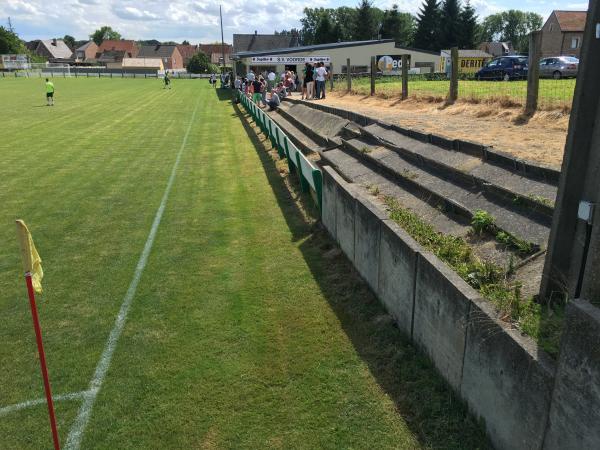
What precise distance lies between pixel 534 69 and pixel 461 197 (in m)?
5.00

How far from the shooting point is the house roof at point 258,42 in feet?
299

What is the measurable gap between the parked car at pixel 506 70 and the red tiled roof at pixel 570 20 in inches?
1416

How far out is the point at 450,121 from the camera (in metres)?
11.6

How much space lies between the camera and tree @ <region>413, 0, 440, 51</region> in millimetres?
74750

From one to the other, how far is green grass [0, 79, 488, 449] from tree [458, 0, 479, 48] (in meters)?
70.2

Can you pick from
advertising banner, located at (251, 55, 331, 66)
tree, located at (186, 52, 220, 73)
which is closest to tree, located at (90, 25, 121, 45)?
tree, located at (186, 52, 220, 73)

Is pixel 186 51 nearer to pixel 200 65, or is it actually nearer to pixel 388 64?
pixel 200 65

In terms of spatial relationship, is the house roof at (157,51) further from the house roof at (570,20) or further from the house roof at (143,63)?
the house roof at (570,20)

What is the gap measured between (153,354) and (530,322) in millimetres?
3623

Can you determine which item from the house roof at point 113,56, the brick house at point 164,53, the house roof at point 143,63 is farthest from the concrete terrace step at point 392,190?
the house roof at point 113,56

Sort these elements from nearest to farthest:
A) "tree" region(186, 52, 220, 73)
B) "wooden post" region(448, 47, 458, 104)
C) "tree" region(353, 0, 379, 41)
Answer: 1. "wooden post" region(448, 47, 458, 104)
2. "tree" region(353, 0, 379, 41)
3. "tree" region(186, 52, 220, 73)

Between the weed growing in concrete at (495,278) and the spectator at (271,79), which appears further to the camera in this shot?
the spectator at (271,79)

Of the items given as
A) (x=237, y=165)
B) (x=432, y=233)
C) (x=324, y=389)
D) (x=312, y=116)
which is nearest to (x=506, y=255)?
(x=432, y=233)

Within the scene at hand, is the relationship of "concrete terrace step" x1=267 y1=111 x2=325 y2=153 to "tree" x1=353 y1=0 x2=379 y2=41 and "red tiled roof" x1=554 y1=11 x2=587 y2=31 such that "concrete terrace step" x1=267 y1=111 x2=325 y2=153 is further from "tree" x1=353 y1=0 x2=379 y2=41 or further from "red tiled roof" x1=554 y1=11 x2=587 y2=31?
"tree" x1=353 y1=0 x2=379 y2=41
